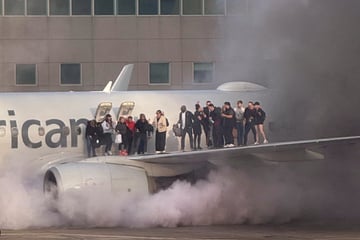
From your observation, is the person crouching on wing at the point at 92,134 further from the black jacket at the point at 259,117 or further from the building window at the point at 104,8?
the building window at the point at 104,8

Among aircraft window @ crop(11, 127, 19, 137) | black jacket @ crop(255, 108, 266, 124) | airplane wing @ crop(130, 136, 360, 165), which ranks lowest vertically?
airplane wing @ crop(130, 136, 360, 165)

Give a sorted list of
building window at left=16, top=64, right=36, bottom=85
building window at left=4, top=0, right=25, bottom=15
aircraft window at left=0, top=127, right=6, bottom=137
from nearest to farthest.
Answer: aircraft window at left=0, top=127, right=6, bottom=137
building window at left=4, top=0, right=25, bottom=15
building window at left=16, top=64, right=36, bottom=85

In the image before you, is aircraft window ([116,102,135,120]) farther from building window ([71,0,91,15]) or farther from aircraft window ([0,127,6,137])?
building window ([71,0,91,15])

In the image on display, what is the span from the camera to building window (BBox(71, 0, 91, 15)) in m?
40.8

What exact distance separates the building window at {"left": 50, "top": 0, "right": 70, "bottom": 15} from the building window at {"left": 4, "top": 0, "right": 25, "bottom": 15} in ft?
3.93

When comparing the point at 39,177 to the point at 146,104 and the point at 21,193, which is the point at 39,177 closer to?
the point at 21,193

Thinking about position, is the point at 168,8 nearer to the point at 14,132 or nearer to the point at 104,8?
the point at 104,8

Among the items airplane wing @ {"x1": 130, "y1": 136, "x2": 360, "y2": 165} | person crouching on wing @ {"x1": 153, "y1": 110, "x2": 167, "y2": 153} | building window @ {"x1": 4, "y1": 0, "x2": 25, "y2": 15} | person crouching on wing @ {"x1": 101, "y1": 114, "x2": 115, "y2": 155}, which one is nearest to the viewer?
airplane wing @ {"x1": 130, "y1": 136, "x2": 360, "y2": 165}

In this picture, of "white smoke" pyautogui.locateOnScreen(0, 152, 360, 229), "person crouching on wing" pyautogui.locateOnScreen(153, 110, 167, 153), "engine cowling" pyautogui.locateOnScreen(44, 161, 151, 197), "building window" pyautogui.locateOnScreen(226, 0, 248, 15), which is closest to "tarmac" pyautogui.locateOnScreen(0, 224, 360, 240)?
"white smoke" pyautogui.locateOnScreen(0, 152, 360, 229)

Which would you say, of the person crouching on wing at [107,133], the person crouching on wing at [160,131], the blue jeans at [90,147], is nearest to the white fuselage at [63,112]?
the blue jeans at [90,147]

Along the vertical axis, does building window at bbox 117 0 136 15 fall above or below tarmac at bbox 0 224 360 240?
above

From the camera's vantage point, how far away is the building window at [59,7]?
133 ft

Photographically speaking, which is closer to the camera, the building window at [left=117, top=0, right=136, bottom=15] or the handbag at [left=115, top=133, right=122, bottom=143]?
the handbag at [left=115, top=133, right=122, bottom=143]

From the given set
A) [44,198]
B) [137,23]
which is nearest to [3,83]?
[137,23]
